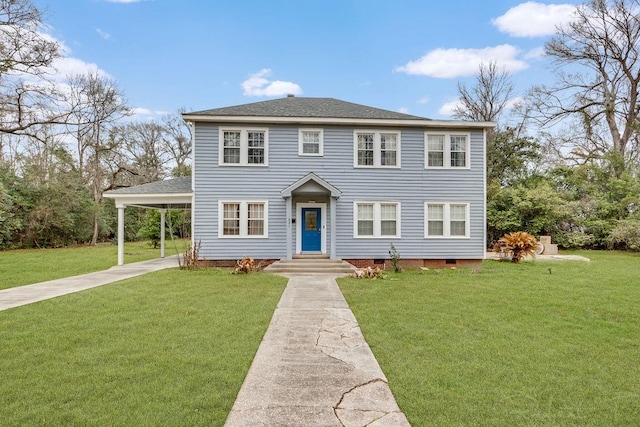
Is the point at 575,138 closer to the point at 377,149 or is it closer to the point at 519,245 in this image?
the point at 519,245

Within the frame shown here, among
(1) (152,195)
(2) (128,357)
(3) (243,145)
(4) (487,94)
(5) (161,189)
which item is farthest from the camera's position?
(4) (487,94)

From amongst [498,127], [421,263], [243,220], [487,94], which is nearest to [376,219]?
[421,263]

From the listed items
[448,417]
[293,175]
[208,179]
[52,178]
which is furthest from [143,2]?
[448,417]

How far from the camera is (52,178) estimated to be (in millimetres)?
21953

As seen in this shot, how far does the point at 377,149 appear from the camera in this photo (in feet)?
42.6

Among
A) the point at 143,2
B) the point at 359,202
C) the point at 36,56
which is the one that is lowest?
the point at 359,202

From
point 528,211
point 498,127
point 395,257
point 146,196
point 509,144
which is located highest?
point 498,127

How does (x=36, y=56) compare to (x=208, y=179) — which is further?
(x=36, y=56)

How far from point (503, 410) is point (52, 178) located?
2692 centimetres

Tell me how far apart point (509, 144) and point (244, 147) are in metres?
20.4

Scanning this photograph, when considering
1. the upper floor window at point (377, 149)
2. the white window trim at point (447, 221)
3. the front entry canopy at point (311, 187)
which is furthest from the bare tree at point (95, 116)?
the white window trim at point (447, 221)

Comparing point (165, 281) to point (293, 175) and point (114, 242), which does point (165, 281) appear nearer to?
point (293, 175)

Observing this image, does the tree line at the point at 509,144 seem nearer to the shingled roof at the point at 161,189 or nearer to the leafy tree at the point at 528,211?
the leafy tree at the point at 528,211

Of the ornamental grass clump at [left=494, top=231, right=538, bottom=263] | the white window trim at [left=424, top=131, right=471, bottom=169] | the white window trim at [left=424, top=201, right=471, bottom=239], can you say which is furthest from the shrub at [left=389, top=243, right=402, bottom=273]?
the ornamental grass clump at [left=494, top=231, right=538, bottom=263]
